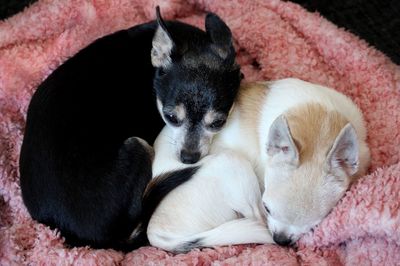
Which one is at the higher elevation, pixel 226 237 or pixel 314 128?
pixel 314 128

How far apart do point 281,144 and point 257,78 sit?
0.91 metres

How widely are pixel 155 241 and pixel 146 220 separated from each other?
0.10m

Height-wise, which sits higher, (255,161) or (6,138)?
(255,161)

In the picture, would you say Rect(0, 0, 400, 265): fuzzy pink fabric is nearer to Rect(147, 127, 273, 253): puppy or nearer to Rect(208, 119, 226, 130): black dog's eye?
Rect(147, 127, 273, 253): puppy

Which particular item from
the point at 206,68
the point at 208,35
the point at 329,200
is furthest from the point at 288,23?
the point at 329,200

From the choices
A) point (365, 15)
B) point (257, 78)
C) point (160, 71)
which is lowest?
point (257, 78)

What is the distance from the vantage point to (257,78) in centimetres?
282

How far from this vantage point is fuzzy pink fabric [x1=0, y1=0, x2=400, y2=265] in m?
2.01

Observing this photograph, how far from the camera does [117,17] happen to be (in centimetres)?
296

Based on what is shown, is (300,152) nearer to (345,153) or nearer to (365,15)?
(345,153)

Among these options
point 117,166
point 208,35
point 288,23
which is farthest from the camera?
point 288,23

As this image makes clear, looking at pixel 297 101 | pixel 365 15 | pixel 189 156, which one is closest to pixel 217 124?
pixel 189 156

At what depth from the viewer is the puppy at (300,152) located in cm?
193

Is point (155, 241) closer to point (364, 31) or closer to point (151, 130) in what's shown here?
point (151, 130)
